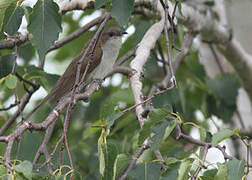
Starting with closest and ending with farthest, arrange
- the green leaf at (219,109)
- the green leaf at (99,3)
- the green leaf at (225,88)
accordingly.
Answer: the green leaf at (99,3) < the green leaf at (225,88) < the green leaf at (219,109)

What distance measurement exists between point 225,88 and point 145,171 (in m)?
3.31

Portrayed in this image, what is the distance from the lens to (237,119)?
582cm

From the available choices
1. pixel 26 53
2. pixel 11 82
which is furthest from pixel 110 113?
pixel 26 53

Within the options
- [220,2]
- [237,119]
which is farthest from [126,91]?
[220,2]

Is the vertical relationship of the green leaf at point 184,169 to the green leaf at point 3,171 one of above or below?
below

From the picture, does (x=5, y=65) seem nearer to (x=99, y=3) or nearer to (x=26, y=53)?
(x=99, y=3)

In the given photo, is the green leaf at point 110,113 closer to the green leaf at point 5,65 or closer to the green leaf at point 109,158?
the green leaf at point 109,158

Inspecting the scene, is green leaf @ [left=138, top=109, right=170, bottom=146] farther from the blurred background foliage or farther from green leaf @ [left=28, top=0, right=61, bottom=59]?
green leaf @ [left=28, top=0, right=61, bottom=59]

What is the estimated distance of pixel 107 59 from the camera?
172 inches

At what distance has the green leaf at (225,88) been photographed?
5.29m

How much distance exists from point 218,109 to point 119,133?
1205 millimetres

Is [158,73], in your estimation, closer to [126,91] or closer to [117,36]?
[117,36]

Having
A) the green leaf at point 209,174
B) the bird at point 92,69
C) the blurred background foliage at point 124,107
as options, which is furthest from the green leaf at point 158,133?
the bird at point 92,69

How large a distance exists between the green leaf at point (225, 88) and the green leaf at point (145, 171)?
313cm
